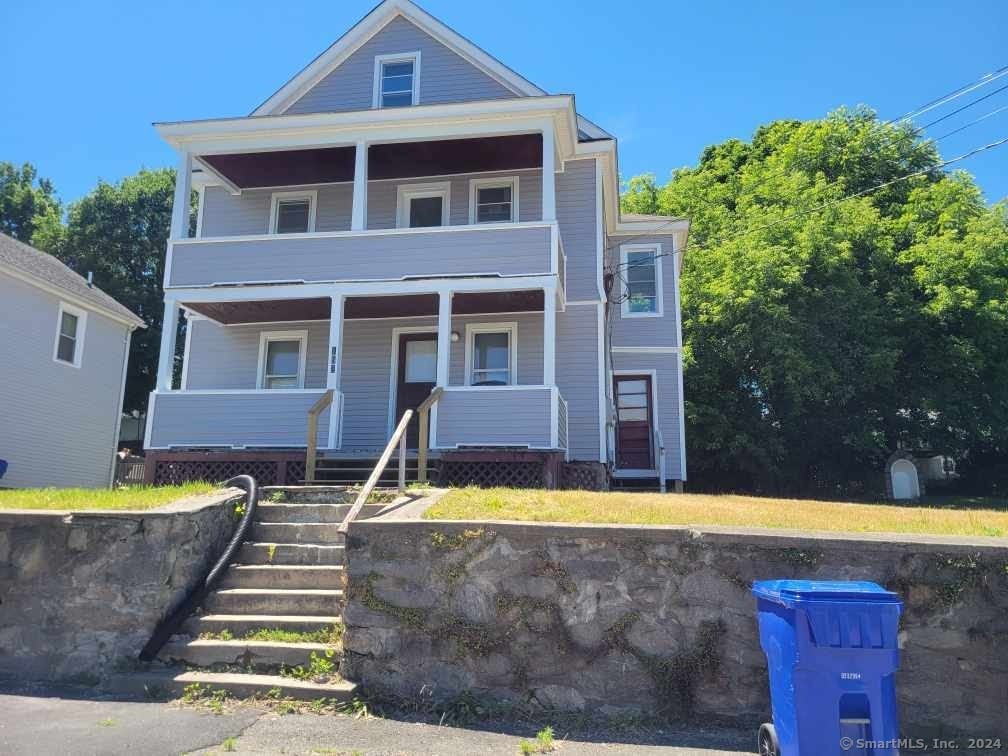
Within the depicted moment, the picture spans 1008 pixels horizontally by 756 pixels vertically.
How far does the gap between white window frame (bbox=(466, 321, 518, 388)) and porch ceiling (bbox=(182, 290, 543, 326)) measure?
0.31 meters

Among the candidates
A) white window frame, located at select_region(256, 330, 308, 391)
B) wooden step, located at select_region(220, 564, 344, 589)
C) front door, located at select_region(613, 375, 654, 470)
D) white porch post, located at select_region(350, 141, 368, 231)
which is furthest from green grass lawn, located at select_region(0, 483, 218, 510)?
front door, located at select_region(613, 375, 654, 470)

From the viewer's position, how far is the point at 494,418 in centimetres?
1091

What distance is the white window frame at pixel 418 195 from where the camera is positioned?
13508 mm

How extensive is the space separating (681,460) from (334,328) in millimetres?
7969

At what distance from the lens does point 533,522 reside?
17.7 ft

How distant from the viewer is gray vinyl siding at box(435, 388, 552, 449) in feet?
35.4

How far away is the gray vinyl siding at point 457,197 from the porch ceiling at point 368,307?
175cm

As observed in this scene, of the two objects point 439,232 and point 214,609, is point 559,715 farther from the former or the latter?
point 439,232

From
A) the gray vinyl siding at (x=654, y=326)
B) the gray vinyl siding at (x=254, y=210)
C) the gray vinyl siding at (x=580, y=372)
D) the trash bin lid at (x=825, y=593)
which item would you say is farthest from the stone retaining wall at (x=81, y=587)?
the gray vinyl siding at (x=654, y=326)

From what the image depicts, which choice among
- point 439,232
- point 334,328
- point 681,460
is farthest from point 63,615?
point 681,460

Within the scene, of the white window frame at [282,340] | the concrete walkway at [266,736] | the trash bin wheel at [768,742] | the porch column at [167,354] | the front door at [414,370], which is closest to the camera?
the trash bin wheel at [768,742]

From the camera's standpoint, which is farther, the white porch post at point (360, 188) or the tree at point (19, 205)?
the tree at point (19, 205)

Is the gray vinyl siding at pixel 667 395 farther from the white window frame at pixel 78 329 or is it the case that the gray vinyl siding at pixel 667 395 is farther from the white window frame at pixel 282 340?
the white window frame at pixel 78 329

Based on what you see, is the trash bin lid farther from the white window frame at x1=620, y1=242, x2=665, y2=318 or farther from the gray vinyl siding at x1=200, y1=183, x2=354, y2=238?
the white window frame at x1=620, y1=242, x2=665, y2=318
